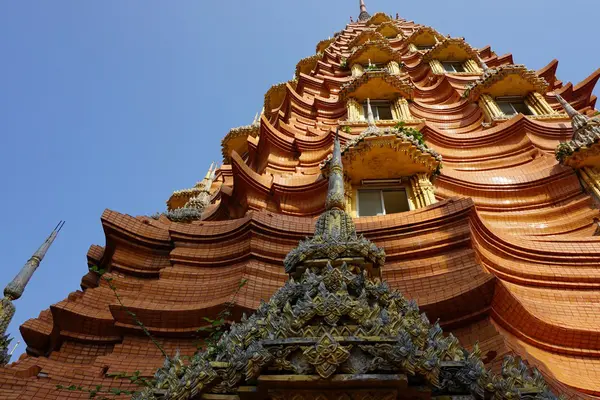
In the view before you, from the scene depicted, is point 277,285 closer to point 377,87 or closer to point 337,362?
point 337,362

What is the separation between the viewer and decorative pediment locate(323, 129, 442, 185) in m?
11.3

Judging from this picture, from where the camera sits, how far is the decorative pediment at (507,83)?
56.7ft

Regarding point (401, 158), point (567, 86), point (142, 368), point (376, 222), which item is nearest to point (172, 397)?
point (142, 368)

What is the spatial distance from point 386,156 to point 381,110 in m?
7.00

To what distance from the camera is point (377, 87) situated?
17625 mm

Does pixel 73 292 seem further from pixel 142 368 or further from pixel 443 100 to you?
pixel 443 100

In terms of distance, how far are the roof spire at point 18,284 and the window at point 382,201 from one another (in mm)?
7108

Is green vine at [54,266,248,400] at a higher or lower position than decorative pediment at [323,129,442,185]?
lower

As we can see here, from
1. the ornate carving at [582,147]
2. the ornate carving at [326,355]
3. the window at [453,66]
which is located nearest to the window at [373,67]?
the window at [453,66]

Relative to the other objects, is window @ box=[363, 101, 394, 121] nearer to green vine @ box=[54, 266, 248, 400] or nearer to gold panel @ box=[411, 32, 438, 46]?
gold panel @ box=[411, 32, 438, 46]

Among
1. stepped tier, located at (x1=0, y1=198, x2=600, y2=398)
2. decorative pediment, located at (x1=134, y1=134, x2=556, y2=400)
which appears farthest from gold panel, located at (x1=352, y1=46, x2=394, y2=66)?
decorative pediment, located at (x1=134, y1=134, x2=556, y2=400)

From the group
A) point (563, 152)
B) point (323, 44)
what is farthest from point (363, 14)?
point (563, 152)

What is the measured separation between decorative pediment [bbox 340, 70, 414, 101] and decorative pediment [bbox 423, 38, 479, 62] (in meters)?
6.30

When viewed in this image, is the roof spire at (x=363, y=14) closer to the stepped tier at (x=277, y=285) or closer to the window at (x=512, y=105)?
the window at (x=512, y=105)
